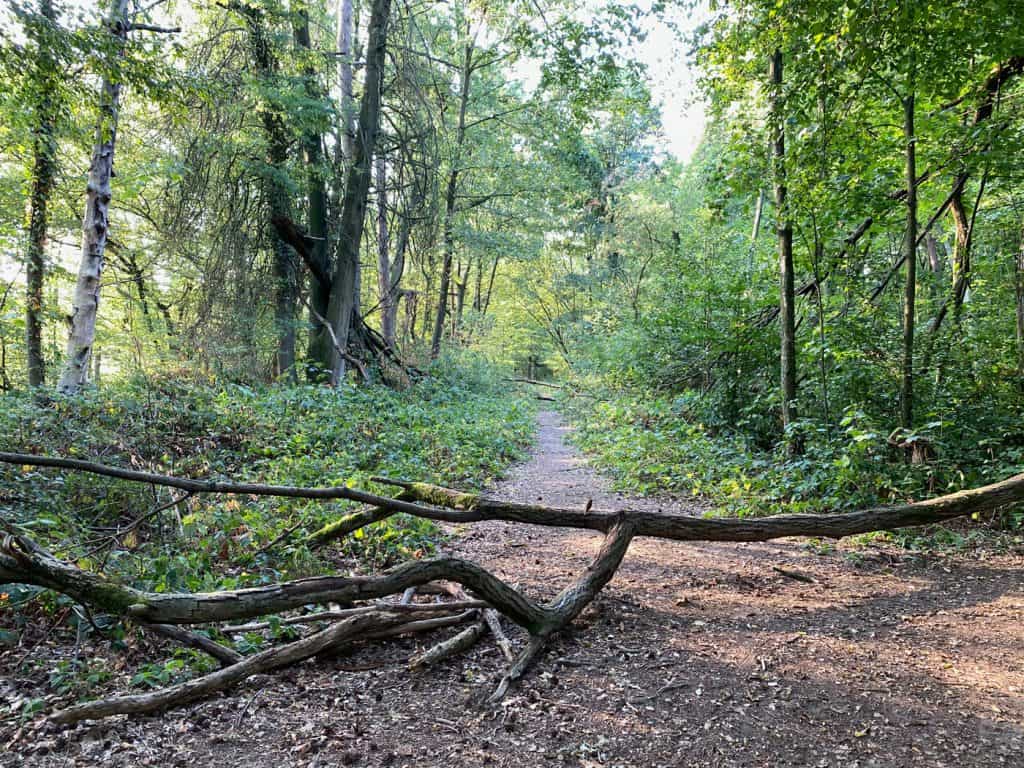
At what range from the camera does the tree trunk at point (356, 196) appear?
10.1m

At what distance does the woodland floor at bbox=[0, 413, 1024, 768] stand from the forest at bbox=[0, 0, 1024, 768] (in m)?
0.02

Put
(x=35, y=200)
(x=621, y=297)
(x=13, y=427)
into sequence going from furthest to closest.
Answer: (x=621, y=297) < (x=35, y=200) < (x=13, y=427)

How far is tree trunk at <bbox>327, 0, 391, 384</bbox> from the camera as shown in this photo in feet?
33.3

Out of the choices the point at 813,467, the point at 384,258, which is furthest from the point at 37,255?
the point at 813,467

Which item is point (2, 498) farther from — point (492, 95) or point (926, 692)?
point (492, 95)

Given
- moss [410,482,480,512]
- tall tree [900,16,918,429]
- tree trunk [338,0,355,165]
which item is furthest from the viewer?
tree trunk [338,0,355,165]

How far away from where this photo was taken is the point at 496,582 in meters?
2.92

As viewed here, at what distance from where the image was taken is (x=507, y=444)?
10.4 metres

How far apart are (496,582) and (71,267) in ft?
65.9

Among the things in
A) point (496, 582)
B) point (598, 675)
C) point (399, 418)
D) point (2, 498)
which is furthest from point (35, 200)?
point (598, 675)

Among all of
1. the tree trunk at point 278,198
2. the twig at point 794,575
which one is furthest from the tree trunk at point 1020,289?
the tree trunk at point 278,198

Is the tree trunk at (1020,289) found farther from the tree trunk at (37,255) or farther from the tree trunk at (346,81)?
the tree trunk at (37,255)

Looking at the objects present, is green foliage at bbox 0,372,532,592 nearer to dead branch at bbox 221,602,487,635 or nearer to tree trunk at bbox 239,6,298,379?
dead branch at bbox 221,602,487,635

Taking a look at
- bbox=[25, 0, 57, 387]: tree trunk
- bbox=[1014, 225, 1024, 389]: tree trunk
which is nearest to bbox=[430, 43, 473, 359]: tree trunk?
bbox=[25, 0, 57, 387]: tree trunk
